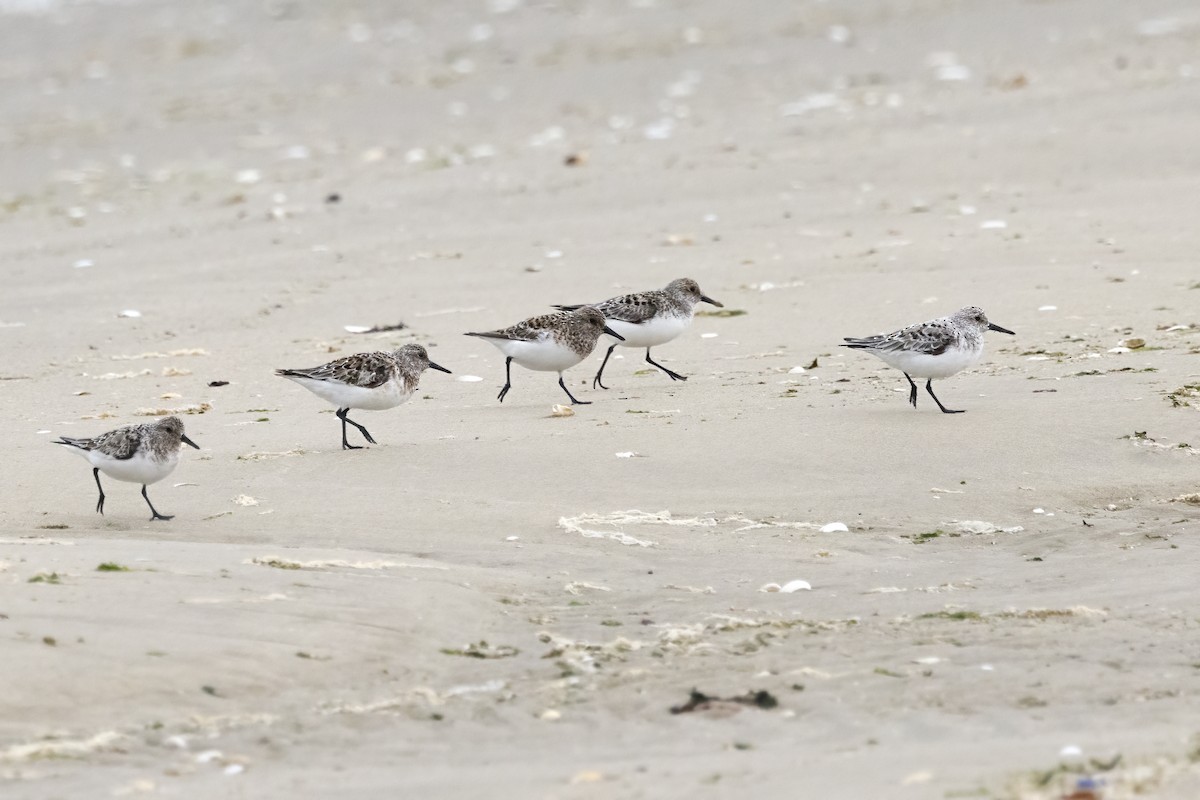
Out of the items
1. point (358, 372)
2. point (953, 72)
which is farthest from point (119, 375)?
point (953, 72)

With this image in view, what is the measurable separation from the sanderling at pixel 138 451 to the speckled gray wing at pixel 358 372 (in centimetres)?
132

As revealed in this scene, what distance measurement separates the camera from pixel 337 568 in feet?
21.3

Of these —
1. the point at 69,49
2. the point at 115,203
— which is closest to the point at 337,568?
the point at 115,203

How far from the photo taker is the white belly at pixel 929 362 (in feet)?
29.0

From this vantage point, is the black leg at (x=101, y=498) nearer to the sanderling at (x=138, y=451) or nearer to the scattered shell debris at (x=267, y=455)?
the sanderling at (x=138, y=451)

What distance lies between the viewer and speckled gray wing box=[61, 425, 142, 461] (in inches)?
287

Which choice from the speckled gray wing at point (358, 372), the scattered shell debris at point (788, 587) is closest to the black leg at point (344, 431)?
the speckled gray wing at point (358, 372)

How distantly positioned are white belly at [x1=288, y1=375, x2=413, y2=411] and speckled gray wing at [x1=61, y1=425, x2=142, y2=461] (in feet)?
4.78

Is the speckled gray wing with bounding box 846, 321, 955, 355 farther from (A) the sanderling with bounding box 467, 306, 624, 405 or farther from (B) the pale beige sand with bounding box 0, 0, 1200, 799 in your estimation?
(A) the sanderling with bounding box 467, 306, 624, 405

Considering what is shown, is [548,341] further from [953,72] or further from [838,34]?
[838,34]

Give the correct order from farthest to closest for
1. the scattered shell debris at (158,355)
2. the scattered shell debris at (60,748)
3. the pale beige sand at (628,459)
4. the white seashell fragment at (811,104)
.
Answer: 1. the white seashell fragment at (811,104)
2. the scattered shell debris at (158,355)
3. the pale beige sand at (628,459)
4. the scattered shell debris at (60,748)

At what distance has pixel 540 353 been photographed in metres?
9.94

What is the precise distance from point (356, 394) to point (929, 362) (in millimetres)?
3055

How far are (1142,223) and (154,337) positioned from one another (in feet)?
25.2
